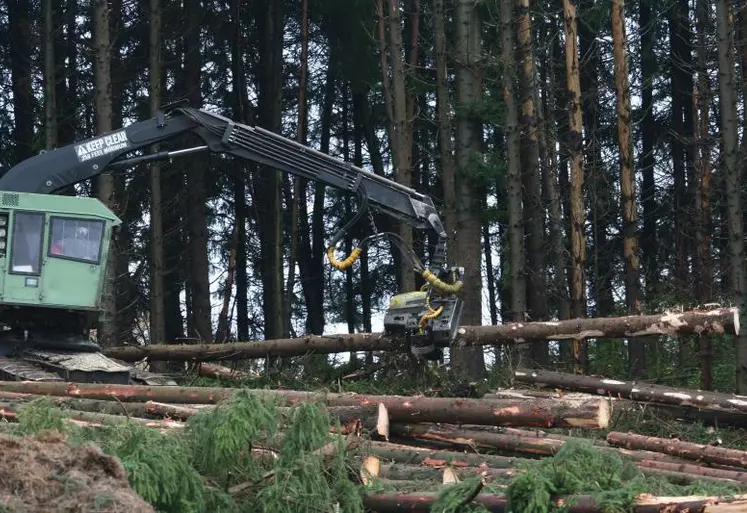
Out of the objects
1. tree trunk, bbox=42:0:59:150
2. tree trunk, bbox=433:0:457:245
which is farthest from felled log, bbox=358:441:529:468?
tree trunk, bbox=42:0:59:150

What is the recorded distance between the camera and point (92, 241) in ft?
52.7

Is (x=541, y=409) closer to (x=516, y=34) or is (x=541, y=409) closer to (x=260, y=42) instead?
(x=516, y=34)

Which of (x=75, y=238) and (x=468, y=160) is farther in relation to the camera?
(x=468, y=160)

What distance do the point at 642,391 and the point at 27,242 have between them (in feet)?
27.8

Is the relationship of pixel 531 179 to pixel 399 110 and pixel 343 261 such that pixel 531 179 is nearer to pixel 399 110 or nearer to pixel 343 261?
pixel 399 110

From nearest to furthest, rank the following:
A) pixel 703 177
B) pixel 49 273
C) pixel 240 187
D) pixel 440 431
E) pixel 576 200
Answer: pixel 440 431 → pixel 49 273 → pixel 576 200 → pixel 703 177 → pixel 240 187

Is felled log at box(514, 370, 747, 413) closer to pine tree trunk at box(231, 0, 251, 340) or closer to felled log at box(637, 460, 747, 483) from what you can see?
felled log at box(637, 460, 747, 483)

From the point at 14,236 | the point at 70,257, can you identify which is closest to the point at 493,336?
the point at 70,257

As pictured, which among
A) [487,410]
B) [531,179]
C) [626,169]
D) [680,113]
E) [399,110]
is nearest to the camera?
[487,410]

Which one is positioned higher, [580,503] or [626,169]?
[626,169]

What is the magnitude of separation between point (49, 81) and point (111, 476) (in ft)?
66.0

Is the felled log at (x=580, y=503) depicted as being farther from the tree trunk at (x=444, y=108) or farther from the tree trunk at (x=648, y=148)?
the tree trunk at (x=648, y=148)

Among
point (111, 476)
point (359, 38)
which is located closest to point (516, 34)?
point (359, 38)

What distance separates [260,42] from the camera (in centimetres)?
3306
